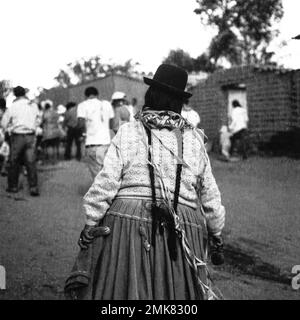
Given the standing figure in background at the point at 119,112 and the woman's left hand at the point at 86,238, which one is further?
the standing figure in background at the point at 119,112

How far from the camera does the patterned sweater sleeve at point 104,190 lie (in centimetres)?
231

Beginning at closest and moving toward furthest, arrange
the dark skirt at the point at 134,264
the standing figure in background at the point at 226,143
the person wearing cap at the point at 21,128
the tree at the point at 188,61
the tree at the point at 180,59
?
the dark skirt at the point at 134,264 < the person wearing cap at the point at 21,128 < the standing figure in background at the point at 226,143 < the tree at the point at 180,59 < the tree at the point at 188,61

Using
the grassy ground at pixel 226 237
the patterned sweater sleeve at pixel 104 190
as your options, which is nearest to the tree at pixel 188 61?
the grassy ground at pixel 226 237

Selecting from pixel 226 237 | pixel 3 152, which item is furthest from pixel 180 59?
pixel 226 237

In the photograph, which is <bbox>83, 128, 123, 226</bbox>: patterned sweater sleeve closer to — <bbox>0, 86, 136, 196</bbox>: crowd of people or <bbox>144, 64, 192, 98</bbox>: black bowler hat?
<bbox>144, 64, 192, 98</bbox>: black bowler hat

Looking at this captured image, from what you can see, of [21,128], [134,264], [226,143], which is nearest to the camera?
[134,264]

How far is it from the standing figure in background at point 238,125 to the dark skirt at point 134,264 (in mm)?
8329

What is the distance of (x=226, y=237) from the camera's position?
518 cm

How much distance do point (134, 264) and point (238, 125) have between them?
337 inches

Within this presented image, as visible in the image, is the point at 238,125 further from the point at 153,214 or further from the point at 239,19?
the point at 153,214

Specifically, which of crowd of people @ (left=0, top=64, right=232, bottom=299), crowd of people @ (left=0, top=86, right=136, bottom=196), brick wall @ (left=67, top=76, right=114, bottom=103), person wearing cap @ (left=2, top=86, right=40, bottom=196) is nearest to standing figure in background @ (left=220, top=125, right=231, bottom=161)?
crowd of people @ (left=0, top=86, right=136, bottom=196)

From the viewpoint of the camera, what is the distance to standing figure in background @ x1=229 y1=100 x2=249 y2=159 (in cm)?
1041

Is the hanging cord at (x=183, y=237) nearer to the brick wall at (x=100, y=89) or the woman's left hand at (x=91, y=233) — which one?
the woman's left hand at (x=91, y=233)
